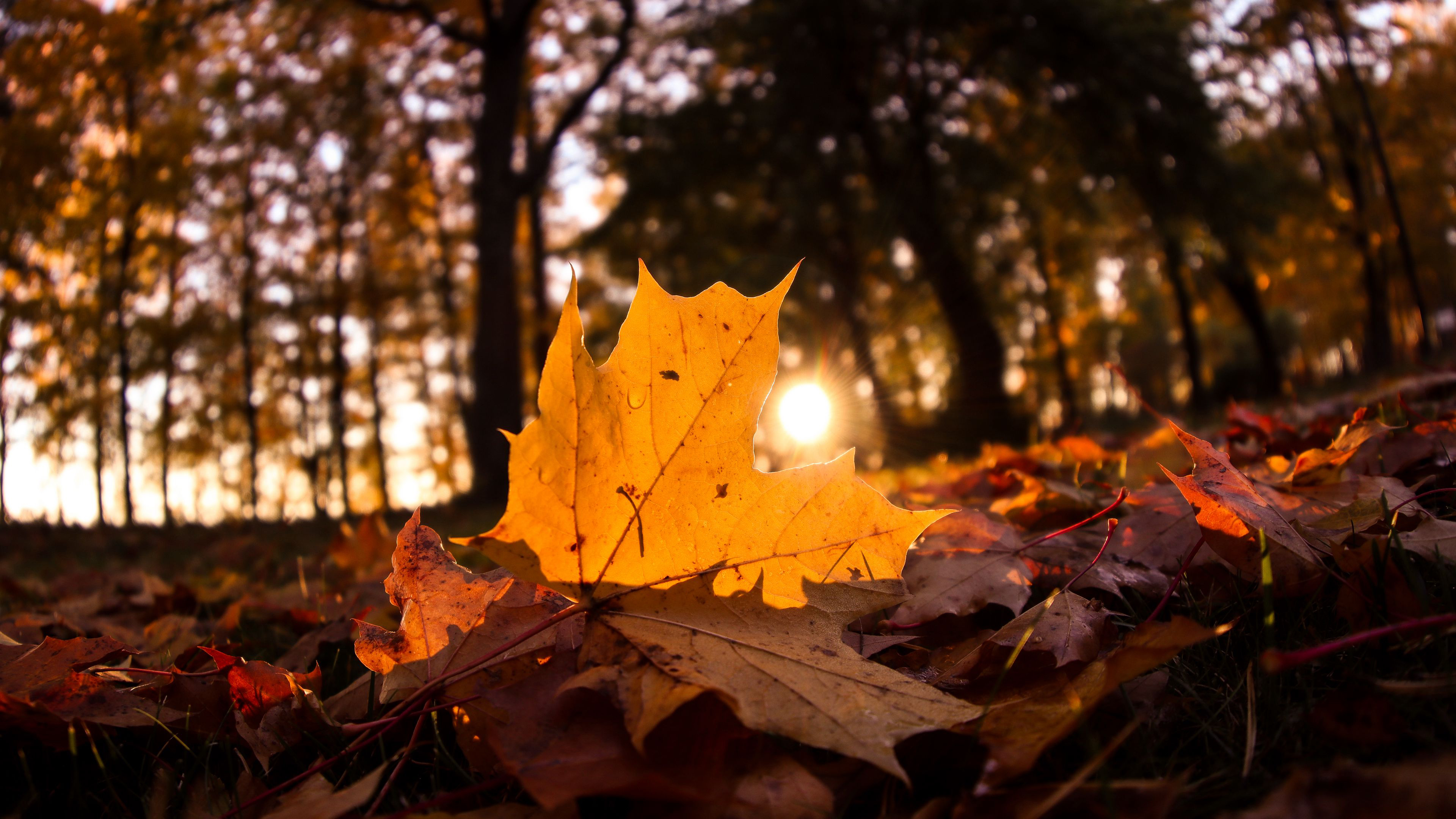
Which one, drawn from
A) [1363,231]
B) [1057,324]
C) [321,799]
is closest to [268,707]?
[321,799]

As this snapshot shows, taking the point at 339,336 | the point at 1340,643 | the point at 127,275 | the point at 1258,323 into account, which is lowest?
the point at 1340,643

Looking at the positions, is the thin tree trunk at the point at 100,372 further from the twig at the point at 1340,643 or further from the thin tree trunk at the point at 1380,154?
the thin tree trunk at the point at 1380,154

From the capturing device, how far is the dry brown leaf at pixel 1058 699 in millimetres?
597

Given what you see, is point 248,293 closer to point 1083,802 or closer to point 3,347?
point 3,347

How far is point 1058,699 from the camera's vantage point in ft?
2.30

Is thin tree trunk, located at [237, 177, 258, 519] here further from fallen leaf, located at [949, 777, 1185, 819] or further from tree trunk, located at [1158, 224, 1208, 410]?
tree trunk, located at [1158, 224, 1208, 410]

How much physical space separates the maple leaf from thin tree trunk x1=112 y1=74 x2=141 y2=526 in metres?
10.2

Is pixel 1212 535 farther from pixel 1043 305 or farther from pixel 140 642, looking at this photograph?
pixel 1043 305

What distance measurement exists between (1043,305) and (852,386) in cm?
984

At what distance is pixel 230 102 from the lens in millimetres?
10617

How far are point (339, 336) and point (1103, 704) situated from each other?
17768mm

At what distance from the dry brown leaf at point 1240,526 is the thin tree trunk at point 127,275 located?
10568mm

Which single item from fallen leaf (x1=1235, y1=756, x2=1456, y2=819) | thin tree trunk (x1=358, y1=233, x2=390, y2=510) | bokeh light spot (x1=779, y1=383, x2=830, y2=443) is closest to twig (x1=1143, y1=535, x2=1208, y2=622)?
fallen leaf (x1=1235, y1=756, x2=1456, y2=819)

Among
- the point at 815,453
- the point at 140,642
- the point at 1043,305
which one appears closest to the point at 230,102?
the point at 815,453
